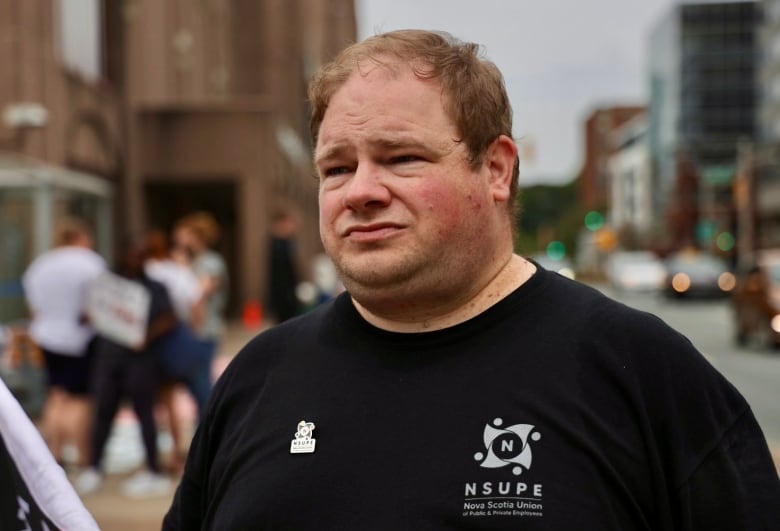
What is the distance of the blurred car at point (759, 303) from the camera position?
58.3 feet

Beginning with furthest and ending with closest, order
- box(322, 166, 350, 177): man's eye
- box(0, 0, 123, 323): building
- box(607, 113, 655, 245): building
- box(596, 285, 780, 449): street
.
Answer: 1. box(607, 113, 655, 245): building
2. box(0, 0, 123, 323): building
3. box(596, 285, 780, 449): street
4. box(322, 166, 350, 177): man's eye

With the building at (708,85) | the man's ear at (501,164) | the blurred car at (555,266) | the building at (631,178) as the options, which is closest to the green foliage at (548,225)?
the building at (631,178)

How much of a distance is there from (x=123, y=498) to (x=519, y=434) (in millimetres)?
5963

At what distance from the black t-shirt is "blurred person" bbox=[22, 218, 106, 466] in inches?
238

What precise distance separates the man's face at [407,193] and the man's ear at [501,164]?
0.05 metres

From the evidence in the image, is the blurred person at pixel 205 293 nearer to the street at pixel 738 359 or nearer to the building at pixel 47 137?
the building at pixel 47 137

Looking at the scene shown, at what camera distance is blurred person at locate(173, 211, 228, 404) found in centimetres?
843

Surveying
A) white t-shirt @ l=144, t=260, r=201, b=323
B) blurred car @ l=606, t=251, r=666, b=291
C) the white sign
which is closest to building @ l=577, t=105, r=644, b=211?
blurred car @ l=606, t=251, r=666, b=291

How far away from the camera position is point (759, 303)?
18.1 meters

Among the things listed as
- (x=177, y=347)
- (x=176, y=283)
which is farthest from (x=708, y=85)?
(x=177, y=347)

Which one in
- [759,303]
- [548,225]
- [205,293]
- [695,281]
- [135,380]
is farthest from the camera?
[548,225]

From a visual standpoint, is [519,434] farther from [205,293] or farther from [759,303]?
[759,303]

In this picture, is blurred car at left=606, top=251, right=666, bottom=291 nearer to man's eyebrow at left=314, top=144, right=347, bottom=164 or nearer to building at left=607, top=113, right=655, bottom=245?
man's eyebrow at left=314, top=144, right=347, bottom=164

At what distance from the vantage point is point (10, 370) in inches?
392
